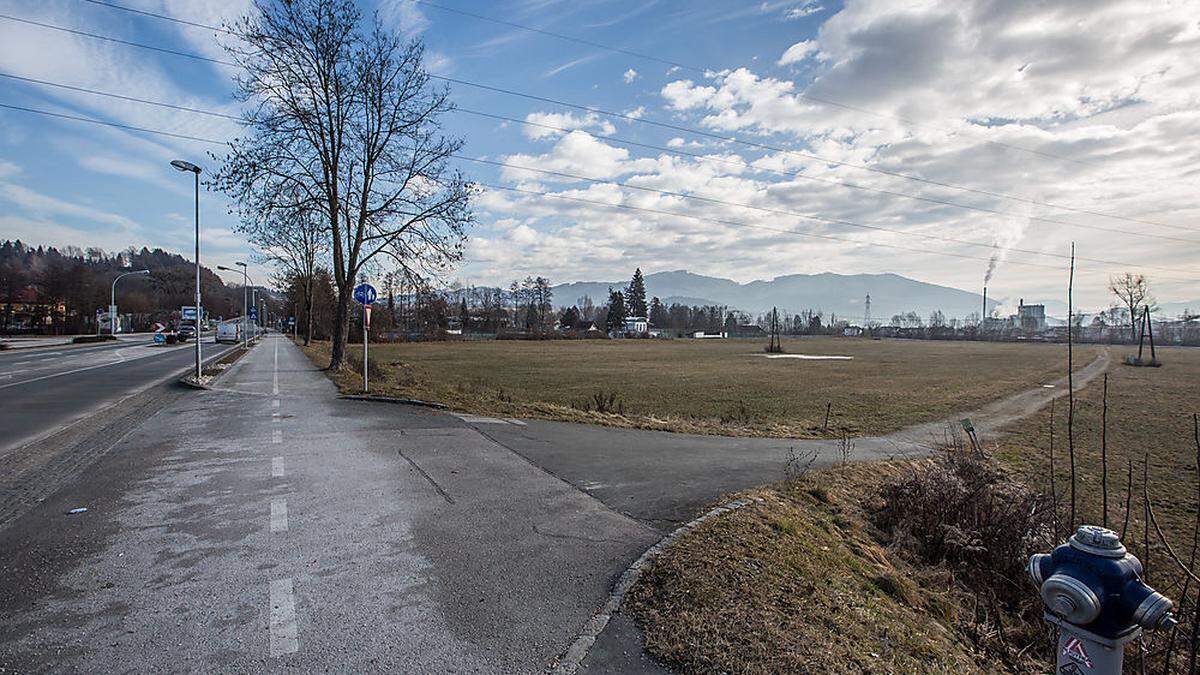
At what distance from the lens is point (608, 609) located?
4277 mm

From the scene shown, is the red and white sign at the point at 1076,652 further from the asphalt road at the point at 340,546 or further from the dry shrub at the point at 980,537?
the dry shrub at the point at 980,537

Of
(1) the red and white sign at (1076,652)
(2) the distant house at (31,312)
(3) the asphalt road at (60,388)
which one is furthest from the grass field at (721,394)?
(2) the distant house at (31,312)

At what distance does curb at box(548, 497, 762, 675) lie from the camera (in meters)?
3.61

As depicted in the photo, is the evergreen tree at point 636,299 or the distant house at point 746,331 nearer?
the evergreen tree at point 636,299

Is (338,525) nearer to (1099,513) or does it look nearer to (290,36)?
(1099,513)

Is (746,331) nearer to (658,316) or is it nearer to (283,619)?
(658,316)

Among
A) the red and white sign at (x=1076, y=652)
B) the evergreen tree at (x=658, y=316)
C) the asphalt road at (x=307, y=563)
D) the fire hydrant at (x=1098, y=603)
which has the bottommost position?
the asphalt road at (x=307, y=563)

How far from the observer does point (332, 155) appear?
23.2m

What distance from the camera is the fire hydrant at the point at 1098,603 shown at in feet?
7.45

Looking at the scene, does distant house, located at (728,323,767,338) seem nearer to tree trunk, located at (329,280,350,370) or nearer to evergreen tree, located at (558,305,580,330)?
evergreen tree, located at (558,305,580,330)

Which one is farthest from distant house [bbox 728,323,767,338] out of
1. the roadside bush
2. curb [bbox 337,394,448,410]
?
the roadside bush

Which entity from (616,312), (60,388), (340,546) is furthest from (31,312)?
(340,546)

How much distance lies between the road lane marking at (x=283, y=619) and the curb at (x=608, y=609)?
1638 mm

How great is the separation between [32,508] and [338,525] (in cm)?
349
